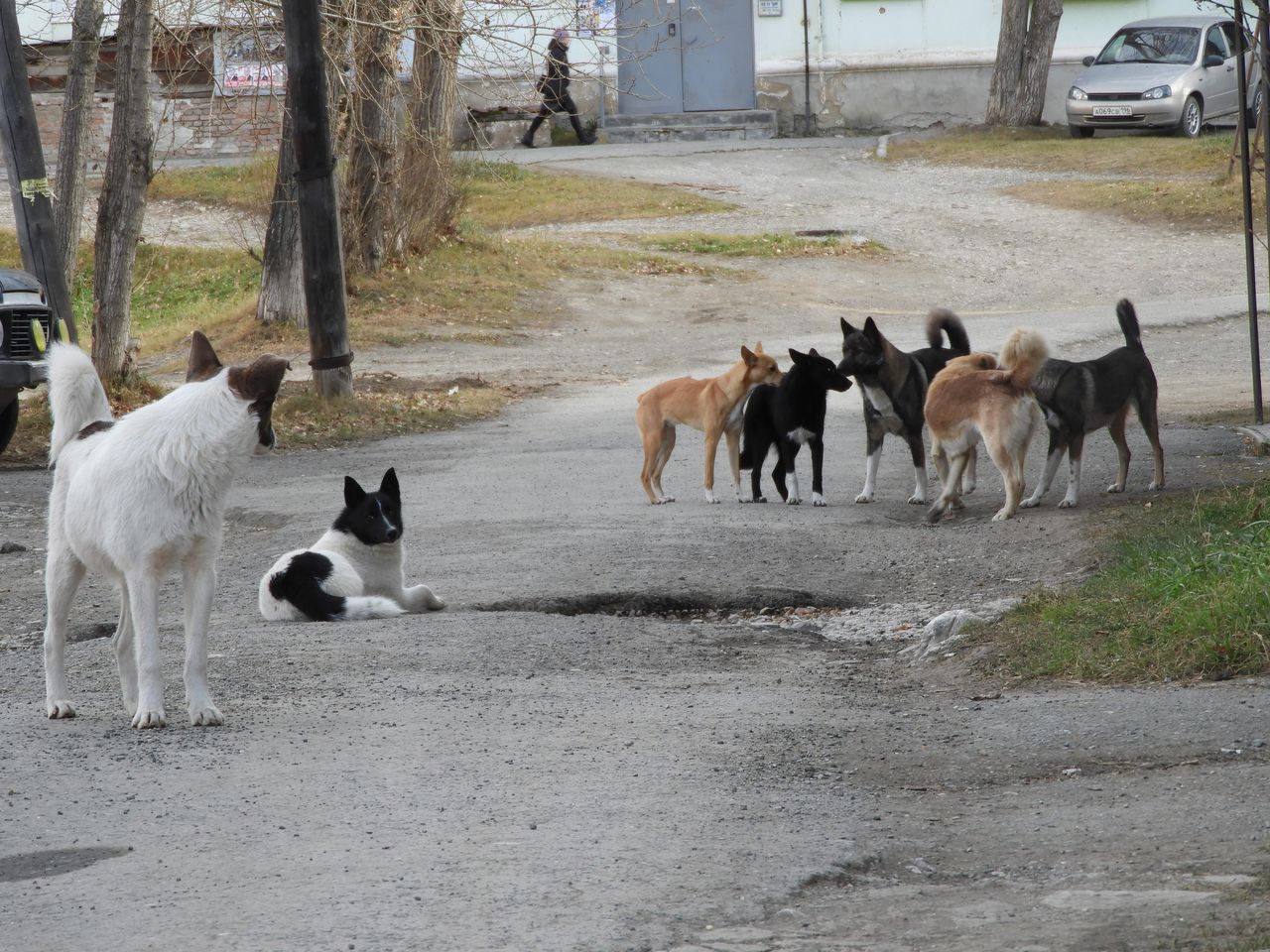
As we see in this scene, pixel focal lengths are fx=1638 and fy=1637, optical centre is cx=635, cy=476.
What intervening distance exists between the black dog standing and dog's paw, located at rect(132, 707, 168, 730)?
6019 mm

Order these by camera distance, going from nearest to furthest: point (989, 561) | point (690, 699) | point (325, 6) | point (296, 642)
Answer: point (690, 699) → point (296, 642) → point (989, 561) → point (325, 6)

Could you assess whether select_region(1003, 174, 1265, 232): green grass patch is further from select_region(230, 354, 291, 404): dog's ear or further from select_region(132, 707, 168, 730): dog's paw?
select_region(132, 707, 168, 730): dog's paw

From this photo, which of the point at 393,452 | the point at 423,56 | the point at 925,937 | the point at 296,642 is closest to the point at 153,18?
the point at 393,452

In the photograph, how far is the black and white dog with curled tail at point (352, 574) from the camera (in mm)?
8039

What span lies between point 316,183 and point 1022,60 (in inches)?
938

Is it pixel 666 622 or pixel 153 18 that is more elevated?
pixel 153 18

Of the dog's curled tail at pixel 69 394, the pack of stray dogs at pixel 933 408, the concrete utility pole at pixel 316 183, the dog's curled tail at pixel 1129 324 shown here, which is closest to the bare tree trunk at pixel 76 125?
the concrete utility pole at pixel 316 183

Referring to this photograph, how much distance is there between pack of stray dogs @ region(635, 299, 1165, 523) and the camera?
33.9 feet

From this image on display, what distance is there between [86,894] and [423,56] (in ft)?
63.7

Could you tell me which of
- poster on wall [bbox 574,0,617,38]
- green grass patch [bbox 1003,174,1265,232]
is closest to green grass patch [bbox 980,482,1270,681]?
poster on wall [bbox 574,0,617,38]

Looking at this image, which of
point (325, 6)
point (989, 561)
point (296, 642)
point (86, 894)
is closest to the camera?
point (86, 894)

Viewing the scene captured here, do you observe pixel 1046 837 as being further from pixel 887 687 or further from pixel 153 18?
pixel 153 18

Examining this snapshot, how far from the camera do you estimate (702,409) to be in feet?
37.3

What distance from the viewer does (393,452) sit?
46.4ft
